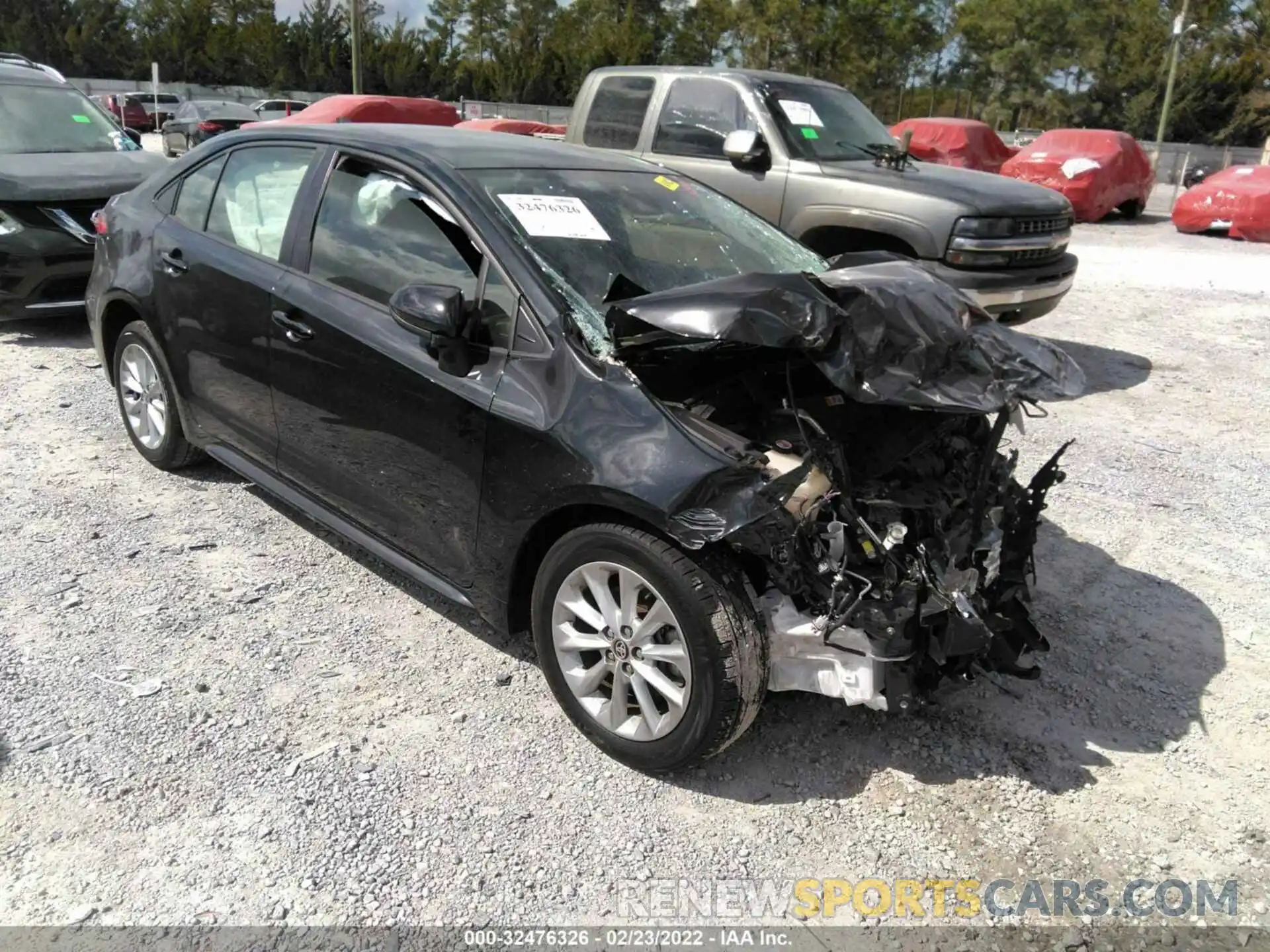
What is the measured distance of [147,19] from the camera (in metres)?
60.1

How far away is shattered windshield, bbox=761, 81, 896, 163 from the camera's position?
287 inches

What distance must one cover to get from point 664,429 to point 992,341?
4.45 ft

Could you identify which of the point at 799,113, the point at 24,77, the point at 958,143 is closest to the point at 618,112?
the point at 799,113

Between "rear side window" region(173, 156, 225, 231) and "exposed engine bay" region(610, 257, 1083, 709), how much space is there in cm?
248

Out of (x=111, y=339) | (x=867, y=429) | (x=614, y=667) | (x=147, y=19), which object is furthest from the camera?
(x=147, y=19)

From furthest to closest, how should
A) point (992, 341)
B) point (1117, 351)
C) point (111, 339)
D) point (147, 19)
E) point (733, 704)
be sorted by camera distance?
point (147, 19) → point (1117, 351) → point (111, 339) → point (992, 341) → point (733, 704)

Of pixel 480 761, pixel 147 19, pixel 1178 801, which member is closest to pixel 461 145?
pixel 480 761

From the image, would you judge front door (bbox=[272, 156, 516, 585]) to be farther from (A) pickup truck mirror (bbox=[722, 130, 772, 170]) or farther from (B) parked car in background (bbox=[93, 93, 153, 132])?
(B) parked car in background (bbox=[93, 93, 153, 132])

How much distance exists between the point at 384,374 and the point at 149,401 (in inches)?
83.8

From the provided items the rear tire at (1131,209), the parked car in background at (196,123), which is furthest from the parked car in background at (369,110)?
the rear tire at (1131,209)

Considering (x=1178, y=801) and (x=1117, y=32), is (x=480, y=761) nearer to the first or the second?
(x=1178, y=801)

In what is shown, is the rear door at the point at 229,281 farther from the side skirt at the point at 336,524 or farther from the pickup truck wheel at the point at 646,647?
the pickup truck wheel at the point at 646,647

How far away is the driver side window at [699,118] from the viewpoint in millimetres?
7426

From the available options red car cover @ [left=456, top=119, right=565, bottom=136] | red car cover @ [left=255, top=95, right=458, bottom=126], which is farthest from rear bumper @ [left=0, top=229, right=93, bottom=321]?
red car cover @ [left=456, top=119, right=565, bottom=136]
